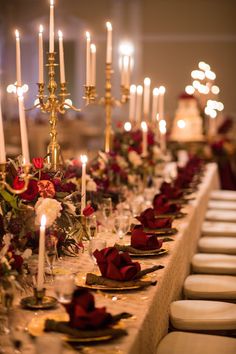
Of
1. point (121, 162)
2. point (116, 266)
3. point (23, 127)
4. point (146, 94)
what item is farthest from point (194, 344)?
point (146, 94)

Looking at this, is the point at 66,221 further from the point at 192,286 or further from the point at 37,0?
the point at 37,0

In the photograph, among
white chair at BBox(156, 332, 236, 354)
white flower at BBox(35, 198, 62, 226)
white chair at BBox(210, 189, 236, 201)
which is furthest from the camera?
white chair at BBox(210, 189, 236, 201)

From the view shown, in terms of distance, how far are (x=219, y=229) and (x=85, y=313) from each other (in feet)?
12.3

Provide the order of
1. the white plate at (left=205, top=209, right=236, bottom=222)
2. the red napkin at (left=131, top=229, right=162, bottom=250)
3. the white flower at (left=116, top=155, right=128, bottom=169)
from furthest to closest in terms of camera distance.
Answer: the white plate at (left=205, top=209, right=236, bottom=222) → the white flower at (left=116, top=155, right=128, bottom=169) → the red napkin at (left=131, top=229, right=162, bottom=250)

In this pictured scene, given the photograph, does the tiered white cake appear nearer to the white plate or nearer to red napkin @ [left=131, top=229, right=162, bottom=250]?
the white plate

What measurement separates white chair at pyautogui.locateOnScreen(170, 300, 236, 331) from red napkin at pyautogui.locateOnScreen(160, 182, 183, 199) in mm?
1831

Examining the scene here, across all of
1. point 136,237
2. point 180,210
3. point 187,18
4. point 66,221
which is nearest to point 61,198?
point 66,221

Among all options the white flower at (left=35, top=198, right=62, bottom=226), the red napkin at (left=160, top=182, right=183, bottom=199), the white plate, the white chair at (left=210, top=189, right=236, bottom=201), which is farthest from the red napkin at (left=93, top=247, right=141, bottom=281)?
the white chair at (left=210, top=189, right=236, bottom=201)

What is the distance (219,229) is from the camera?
19.2 feet

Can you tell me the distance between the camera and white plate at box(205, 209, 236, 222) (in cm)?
643

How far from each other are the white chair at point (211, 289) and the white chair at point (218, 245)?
112cm

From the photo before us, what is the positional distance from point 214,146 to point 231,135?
20.7ft

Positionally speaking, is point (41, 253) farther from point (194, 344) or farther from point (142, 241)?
point (142, 241)

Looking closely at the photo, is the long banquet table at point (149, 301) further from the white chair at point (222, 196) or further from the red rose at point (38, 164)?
the white chair at point (222, 196)
